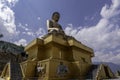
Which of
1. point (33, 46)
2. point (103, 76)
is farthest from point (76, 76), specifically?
point (33, 46)

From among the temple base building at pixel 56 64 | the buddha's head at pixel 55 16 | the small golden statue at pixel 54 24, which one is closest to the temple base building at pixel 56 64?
the temple base building at pixel 56 64

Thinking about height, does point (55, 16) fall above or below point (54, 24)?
above

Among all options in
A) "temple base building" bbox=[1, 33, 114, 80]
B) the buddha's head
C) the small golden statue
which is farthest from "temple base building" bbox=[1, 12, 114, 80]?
the buddha's head

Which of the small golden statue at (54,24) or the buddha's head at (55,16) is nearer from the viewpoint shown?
the small golden statue at (54,24)

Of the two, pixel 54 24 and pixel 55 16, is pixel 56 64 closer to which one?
pixel 54 24

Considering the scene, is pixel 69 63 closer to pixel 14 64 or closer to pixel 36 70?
pixel 36 70

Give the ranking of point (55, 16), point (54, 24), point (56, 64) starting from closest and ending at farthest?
1. point (56, 64)
2. point (54, 24)
3. point (55, 16)

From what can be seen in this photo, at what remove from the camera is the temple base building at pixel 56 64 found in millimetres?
13734

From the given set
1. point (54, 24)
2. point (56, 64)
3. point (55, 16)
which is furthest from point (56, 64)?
point (55, 16)

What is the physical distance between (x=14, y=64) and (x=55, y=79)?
13.0 feet

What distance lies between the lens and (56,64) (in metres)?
13.8

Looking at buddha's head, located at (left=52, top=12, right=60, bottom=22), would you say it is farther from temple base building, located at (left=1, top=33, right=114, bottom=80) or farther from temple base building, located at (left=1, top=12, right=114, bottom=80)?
temple base building, located at (left=1, top=33, right=114, bottom=80)

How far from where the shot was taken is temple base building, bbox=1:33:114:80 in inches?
541

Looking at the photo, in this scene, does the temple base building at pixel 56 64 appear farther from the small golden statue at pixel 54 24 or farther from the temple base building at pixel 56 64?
the small golden statue at pixel 54 24
